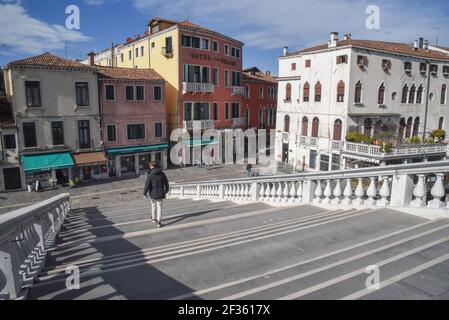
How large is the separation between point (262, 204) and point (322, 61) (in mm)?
23777

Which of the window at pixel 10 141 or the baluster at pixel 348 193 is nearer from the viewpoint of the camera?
the baluster at pixel 348 193

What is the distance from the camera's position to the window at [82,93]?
87.8 feet

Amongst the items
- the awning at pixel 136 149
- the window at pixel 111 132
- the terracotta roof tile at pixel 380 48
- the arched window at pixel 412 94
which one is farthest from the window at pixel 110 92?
the arched window at pixel 412 94

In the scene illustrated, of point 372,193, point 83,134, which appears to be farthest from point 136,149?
point 372,193

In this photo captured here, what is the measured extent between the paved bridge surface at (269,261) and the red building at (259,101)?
37894 millimetres

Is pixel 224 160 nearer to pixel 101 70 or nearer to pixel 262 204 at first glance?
pixel 101 70

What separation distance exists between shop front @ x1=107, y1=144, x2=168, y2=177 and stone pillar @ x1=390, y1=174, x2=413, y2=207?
85.4ft

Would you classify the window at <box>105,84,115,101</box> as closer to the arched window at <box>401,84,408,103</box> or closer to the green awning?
the green awning

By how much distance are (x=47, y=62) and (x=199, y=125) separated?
47.5ft

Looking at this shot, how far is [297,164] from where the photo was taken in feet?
110

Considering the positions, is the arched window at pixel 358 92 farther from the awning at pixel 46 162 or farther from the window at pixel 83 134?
the awning at pixel 46 162

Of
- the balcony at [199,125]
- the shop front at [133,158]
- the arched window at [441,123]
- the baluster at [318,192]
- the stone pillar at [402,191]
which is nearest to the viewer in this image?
the stone pillar at [402,191]

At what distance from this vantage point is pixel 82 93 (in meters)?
27.0
